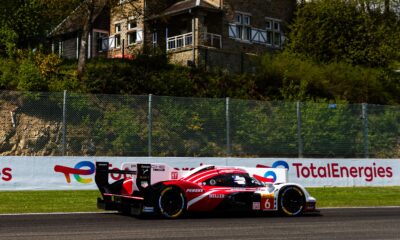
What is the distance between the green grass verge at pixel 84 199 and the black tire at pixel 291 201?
296 centimetres

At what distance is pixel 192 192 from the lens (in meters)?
12.6

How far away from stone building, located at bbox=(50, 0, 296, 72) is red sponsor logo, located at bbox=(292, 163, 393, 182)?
14266 millimetres

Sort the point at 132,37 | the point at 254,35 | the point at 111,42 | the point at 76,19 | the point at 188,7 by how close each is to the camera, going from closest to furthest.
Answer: the point at 188,7 < the point at 254,35 < the point at 132,37 < the point at 76,19 < the point at 111,42

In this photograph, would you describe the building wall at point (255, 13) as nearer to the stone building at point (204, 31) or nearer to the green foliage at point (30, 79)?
the stone building at point (204, 31)

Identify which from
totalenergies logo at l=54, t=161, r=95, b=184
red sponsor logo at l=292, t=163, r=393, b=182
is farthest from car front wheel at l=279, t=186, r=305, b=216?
red sponsor logo at l=292, t=163, r=393, b=182

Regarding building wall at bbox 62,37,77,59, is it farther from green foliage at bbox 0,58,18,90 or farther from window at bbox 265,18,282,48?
green foliage at bbox 0,58,18,90

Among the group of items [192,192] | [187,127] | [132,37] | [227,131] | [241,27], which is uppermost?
[241,27]

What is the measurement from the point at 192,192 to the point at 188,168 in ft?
26.9

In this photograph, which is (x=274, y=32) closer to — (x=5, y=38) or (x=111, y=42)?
(x=111, y=42)

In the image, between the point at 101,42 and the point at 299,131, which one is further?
the point at 101,42

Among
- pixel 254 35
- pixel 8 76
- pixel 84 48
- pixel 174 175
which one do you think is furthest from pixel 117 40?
pixel 174 175

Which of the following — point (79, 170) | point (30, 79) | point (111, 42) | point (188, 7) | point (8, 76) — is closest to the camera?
point (79, 170)

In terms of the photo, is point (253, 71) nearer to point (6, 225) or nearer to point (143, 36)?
point (143, 36)

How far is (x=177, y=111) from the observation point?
21.8m
